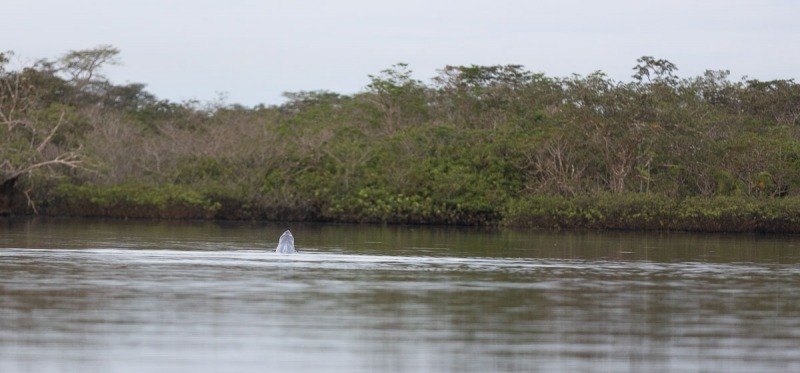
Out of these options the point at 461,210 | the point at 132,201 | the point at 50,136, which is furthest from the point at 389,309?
the point at 132,201

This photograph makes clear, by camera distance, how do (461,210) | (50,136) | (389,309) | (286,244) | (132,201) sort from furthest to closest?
(132,201)
(461,210)
(50,136)
(286,244)
(389,309)

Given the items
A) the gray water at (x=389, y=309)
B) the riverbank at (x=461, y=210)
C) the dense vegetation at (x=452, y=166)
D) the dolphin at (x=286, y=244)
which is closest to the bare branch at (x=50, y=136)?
the dense vegetation at (x=452, y=166)

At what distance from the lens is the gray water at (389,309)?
13047 millimetres

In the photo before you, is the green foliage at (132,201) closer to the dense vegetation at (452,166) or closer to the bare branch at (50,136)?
the dense vegetation at (452,166)

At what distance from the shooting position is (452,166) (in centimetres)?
5550

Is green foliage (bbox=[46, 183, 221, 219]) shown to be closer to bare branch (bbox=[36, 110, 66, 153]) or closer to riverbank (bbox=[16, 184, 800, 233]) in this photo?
riverbank (bbox=[16, 184, 800, 233])

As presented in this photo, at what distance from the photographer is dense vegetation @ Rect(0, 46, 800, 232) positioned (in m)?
50.6

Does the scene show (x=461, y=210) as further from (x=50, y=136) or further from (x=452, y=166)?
(x=50, y=136)

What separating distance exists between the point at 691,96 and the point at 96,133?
27.3 m

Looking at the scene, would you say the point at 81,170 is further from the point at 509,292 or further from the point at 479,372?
the point at 479,372

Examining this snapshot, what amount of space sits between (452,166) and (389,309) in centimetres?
3815

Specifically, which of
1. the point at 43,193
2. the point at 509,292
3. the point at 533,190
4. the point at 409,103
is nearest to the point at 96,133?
the point at 43,193

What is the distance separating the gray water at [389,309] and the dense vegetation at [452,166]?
59.9 ft

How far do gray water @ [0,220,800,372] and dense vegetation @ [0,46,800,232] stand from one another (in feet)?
59.9
